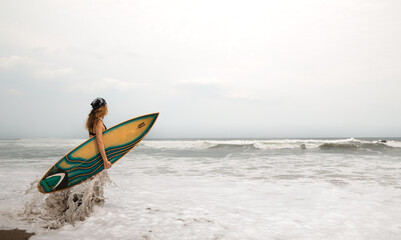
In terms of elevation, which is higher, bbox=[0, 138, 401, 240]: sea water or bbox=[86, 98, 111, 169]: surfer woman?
bbox=[86, 98, 111, 169]: surfer woman

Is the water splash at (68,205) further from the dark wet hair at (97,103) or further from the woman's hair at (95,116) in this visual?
the dark wet hair at (97,103)

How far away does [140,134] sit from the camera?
4.24m

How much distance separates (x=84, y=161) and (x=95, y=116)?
26.5 inches

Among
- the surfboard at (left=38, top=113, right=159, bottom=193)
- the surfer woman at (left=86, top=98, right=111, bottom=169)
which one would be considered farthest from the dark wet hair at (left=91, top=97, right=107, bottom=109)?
the surfboard at (left=38, top=113, right=159, bottom=193)

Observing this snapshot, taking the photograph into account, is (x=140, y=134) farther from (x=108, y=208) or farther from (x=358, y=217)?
(x=358, y=217)

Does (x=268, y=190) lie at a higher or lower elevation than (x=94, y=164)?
lower

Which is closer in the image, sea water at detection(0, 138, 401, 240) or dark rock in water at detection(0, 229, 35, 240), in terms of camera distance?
dark rock in water at detection(0, 229, 35, 240)

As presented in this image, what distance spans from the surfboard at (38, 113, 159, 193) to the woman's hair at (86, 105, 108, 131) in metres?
0.22

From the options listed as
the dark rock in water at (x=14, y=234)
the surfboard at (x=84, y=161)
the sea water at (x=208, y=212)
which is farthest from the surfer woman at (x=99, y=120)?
the dark rock in water at (x=14, y=234)

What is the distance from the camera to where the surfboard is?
3502 millimetres

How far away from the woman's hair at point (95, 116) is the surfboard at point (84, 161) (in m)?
0.22

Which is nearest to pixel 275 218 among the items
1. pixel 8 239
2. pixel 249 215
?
pixel 249 215

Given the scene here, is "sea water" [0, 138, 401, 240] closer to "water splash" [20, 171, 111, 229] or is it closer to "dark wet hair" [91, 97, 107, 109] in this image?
"water splash" [20, 171, 111, 229]

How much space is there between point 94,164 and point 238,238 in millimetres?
2058
